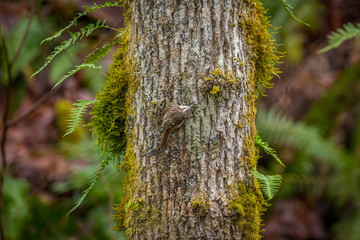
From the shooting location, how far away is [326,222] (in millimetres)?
5113

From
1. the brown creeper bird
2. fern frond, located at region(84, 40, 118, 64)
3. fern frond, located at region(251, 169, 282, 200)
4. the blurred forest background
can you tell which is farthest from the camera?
the blurred forest background

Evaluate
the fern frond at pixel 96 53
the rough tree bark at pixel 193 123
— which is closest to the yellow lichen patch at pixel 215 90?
the rough tree bark at pixel 193 123

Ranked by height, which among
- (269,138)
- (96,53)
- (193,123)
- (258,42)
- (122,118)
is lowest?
(269,138)

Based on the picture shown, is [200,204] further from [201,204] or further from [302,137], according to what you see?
[302,137]

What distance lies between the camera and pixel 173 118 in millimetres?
1364

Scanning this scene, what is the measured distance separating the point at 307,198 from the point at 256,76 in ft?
13.4

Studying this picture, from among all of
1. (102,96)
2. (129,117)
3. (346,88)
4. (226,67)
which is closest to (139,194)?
(129,117)

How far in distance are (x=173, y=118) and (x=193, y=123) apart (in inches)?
3.6

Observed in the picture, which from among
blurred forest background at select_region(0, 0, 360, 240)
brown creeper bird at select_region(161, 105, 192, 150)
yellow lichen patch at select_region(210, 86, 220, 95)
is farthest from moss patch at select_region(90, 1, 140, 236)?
blurred forest background at select_region(0, 0, 360, 240)

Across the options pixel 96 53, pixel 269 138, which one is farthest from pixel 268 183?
pixel 269 138

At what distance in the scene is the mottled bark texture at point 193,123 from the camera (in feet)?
4.60

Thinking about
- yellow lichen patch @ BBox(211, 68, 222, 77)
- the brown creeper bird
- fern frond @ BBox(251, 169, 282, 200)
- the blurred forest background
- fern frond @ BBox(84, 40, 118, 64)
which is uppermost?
yellow lichen patch @ BBox(211, 68, 222, 77)

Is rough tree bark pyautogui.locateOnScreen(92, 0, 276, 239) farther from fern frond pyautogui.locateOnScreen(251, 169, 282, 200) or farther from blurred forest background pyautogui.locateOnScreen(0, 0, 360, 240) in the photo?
blurred forest background pyautogui.locateOnScreen(0, 0, 360, 240)

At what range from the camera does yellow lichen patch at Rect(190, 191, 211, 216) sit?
1.39 metres
